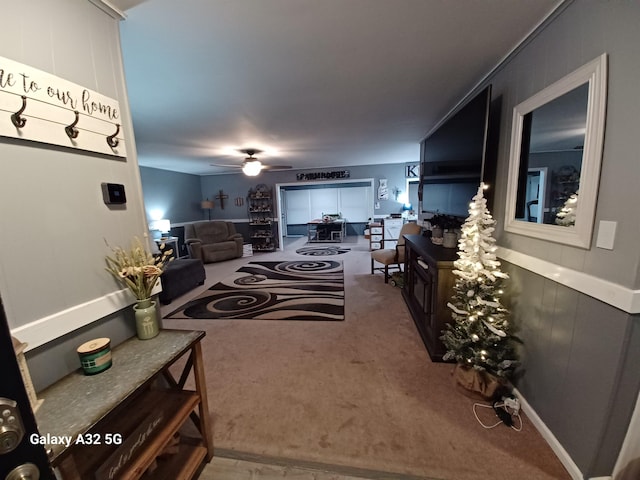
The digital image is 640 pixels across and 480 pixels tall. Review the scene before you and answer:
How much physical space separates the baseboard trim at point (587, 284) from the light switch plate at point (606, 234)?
149 millimetres

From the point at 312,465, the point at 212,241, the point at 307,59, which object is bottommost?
the point at 312,465

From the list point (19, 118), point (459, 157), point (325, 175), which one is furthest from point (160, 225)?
point (459, 157)

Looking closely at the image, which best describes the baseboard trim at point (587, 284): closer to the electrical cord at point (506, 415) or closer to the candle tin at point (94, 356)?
the electrical cord at point (506, 415)

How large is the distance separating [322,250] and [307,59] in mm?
5276

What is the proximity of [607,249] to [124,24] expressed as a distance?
2.62 meters

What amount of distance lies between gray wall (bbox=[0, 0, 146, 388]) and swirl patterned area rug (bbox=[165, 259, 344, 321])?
6.68ft

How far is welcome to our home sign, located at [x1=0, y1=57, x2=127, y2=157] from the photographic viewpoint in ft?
2.66

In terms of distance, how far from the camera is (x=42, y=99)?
2.92ft

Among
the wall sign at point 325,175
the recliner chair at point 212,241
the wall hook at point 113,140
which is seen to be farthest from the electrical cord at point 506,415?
the wall sign at point 325,175

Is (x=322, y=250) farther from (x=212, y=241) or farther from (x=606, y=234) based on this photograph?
(x=606, y=234)

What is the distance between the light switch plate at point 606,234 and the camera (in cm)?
103

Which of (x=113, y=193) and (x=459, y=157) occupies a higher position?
(x=459, y=157)

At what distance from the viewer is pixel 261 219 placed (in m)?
7.17

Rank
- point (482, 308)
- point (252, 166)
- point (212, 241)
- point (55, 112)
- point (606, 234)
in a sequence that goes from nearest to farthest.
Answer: point (55, 112)
point (606, 234)
point (482, 308)
point (252, 166)
point (212, 241)
